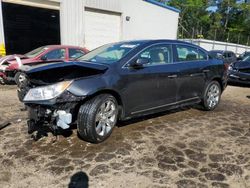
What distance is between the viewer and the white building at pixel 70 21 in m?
12.8

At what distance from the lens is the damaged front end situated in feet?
11.9

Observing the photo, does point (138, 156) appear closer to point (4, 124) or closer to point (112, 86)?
point (112, 86)

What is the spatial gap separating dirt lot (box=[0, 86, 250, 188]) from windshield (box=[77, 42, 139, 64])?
51.1 inches

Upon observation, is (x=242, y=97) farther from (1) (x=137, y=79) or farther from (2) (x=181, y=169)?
(2) (x=181, y=169)

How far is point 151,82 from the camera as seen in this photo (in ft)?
15.3

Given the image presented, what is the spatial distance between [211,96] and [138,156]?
3.28m

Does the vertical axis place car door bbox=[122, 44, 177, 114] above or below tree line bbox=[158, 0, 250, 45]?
below

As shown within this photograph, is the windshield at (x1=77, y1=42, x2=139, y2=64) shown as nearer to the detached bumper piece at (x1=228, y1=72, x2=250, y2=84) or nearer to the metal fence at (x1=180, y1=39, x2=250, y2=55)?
the detached bumper piece at (x1=228, y1=72, x2=250, y2=84)

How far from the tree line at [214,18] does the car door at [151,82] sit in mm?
47857

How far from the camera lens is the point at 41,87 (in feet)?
12.4

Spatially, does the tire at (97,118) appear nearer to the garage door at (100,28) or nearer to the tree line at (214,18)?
the garage door at (100,28)

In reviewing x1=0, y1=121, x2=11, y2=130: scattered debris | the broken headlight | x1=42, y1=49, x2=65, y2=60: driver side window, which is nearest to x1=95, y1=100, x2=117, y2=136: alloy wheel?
the broken headlight

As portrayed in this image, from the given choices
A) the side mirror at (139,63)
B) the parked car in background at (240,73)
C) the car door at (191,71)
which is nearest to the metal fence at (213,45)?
the parked car in background at (240,73)

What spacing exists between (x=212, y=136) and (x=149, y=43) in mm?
2026
